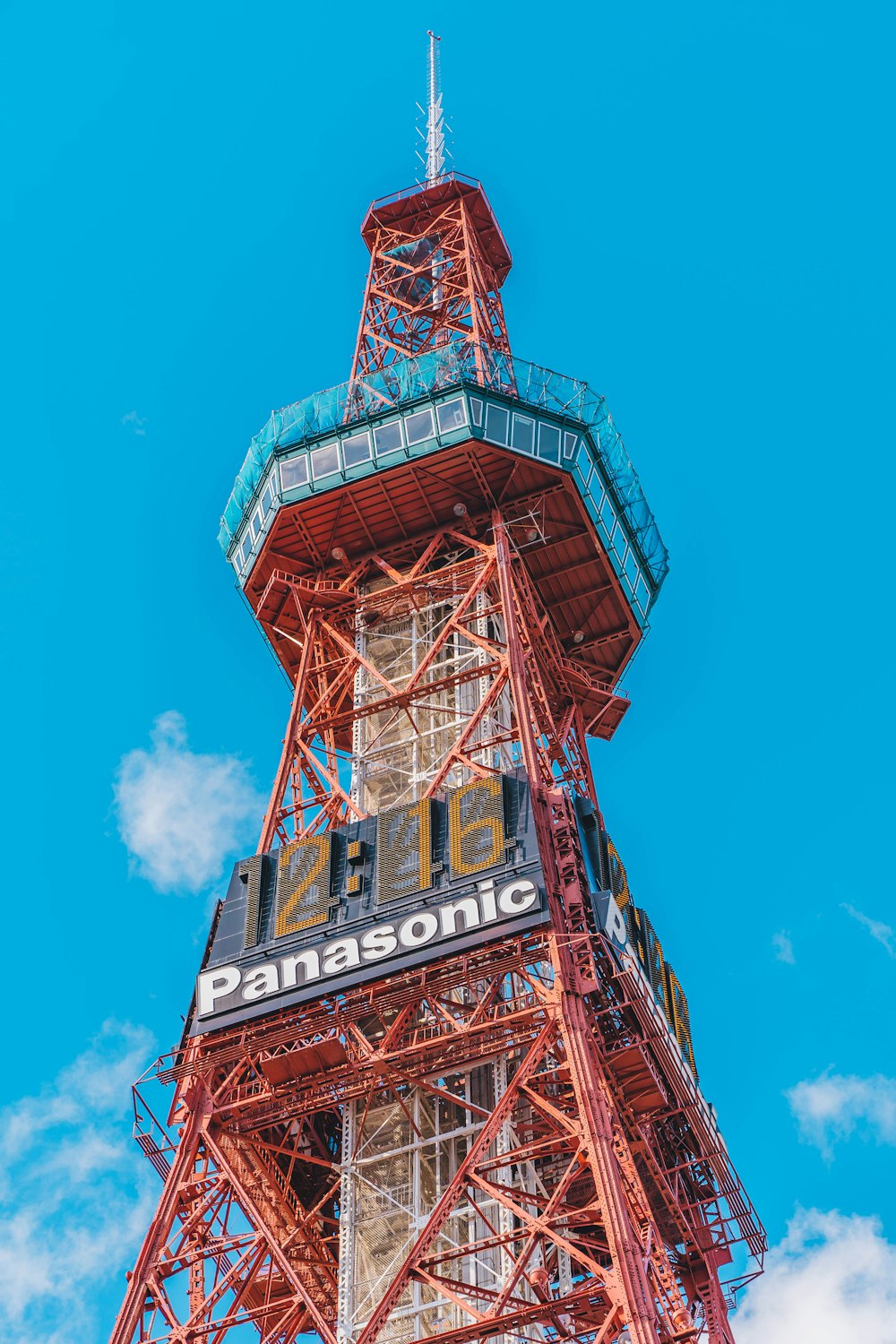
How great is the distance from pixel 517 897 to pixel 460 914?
1.51 meters

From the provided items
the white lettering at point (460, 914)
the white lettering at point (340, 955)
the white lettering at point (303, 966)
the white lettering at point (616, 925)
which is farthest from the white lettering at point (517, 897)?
the white lettering at point (303, 966)

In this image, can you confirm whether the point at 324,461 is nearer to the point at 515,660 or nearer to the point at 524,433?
the point at 524,433

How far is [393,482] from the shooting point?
228 ft

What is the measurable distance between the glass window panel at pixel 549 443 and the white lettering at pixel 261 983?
21397mm

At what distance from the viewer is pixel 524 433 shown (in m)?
69.5

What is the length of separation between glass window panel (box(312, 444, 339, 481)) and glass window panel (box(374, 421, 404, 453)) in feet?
4.62

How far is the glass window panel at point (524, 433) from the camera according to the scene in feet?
227

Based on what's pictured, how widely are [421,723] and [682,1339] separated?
2007 cm

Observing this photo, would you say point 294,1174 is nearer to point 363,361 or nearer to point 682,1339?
point 682,1339

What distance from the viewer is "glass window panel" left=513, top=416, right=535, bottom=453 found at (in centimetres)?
6919

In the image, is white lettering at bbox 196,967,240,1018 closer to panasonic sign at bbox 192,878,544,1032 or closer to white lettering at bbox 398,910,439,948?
panasonic sign at bbox 192,878,544,1032

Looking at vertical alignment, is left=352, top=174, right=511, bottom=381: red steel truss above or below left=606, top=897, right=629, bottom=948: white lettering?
above

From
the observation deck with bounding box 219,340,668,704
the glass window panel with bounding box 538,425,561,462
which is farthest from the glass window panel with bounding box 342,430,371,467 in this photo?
the glass window panel with bounding box 538,425,561,462

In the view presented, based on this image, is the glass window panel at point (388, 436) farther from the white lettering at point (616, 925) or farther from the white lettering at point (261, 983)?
the white lettering at point (261, 983)
